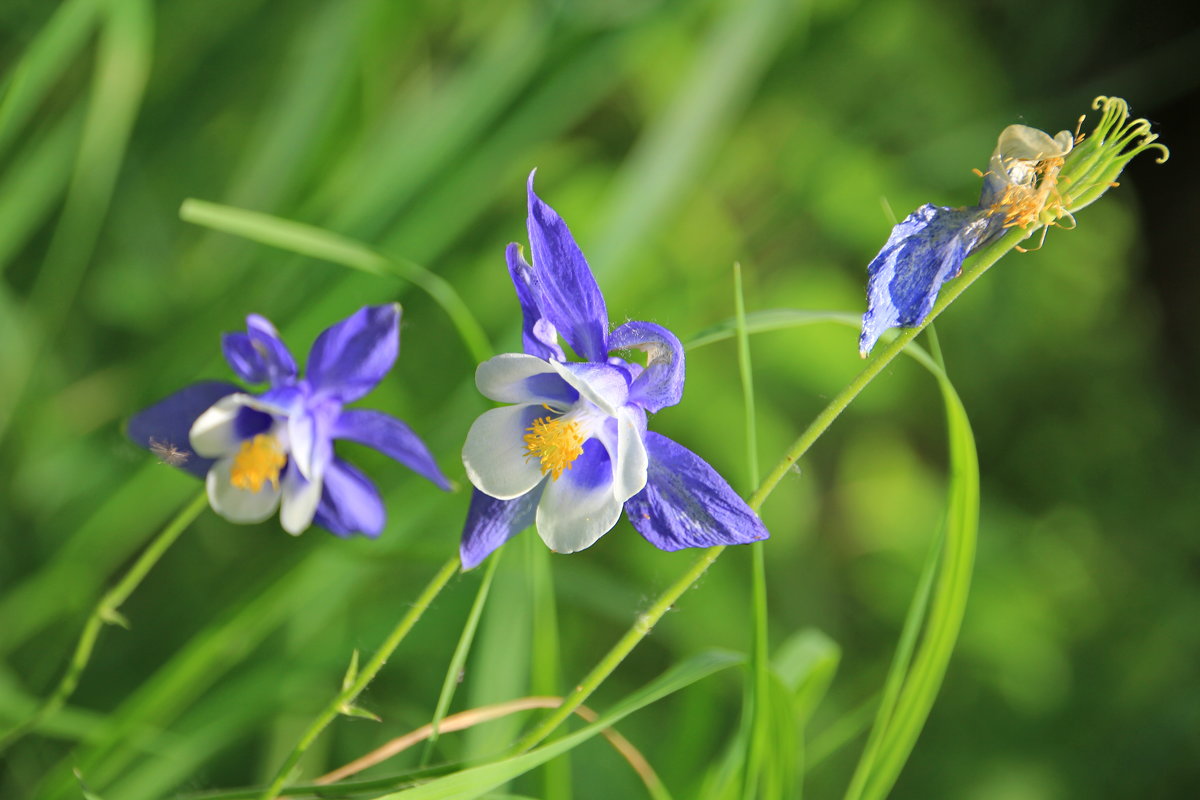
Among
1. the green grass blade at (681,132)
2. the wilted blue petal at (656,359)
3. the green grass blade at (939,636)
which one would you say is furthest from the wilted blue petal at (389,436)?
the green grass blade at (681,132)

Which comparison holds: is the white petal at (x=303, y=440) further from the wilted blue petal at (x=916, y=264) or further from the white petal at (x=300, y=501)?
the wilted blue petal at (x=916, y=264)

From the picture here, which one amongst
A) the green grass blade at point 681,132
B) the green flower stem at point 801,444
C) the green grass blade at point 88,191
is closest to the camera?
the green flower stem at point 801,444

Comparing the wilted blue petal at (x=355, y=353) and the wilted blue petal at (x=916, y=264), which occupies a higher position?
the wilted blue petal at (x=916, y=264)

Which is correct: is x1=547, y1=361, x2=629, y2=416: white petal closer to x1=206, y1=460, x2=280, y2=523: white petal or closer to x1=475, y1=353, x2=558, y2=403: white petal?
x1=475, y1=353, x2=558, y2=403: white petal

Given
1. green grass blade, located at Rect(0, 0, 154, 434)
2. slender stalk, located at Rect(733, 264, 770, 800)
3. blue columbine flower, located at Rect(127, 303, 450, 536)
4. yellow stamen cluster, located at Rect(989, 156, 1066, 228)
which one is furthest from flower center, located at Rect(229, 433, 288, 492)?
green grass blade, located at Rect(0, 0, 154, 434)

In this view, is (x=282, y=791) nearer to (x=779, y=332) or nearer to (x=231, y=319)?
(x=231, y=319)

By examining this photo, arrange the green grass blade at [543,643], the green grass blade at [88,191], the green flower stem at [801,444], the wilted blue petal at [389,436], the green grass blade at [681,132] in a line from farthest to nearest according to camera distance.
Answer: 1. the green grass blade at [681,132]
2. the green grass blade at [88,191]
3. the green grass blade at [543,643]
4. the wilted blue petal at [389,436]
5. the green flower stem at [801,444]
